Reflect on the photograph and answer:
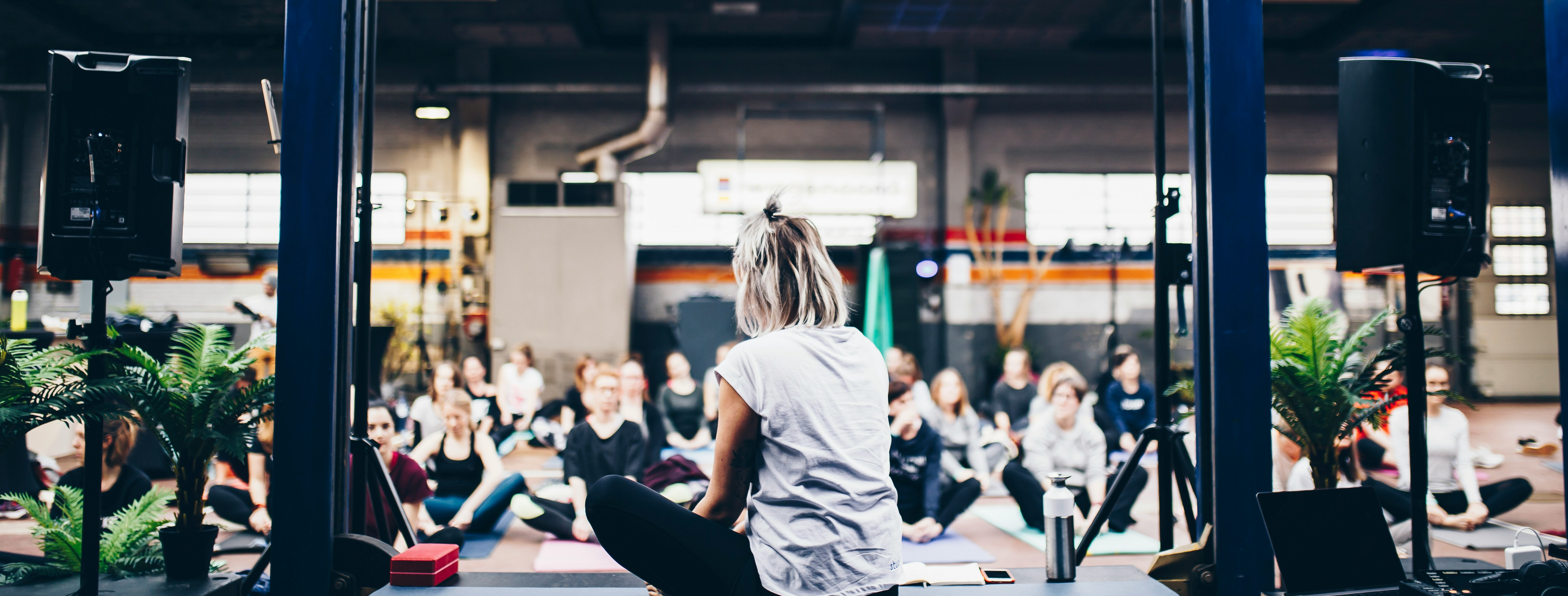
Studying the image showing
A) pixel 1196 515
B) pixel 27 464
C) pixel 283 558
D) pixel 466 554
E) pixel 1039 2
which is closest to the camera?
pixel 283 558

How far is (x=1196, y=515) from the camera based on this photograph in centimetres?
290

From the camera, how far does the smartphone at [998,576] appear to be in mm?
2385

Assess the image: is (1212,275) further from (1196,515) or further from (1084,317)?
(1084,317)

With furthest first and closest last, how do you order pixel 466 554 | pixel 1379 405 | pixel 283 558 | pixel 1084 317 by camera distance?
pixel 1084 317
pixel 466 554
pixel 1379 405
pixel 283 558

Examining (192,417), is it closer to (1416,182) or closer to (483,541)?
(483,541)

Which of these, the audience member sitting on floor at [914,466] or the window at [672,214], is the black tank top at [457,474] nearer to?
the audience member sitting on floor at [914,466]

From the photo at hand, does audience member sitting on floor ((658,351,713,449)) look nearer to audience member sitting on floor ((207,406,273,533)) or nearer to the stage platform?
audience member sitting on floor ((207,406,273,533))

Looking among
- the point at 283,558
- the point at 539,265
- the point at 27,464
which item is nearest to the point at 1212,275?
the point at 283,558

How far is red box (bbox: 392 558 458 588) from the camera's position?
2256mm

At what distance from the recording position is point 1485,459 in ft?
19.1

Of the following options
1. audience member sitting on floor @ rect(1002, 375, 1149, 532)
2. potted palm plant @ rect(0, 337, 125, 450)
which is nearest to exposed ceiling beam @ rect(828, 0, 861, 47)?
audience member sitting on floor @ rect(1002, 375, 1149, 532)

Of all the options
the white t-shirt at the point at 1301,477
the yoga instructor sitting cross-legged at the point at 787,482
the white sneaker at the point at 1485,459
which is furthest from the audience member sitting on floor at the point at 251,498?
the white sneaker at the point at 1485,459

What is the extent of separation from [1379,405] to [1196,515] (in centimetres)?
73

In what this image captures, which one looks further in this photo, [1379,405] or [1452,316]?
[1452,316]
